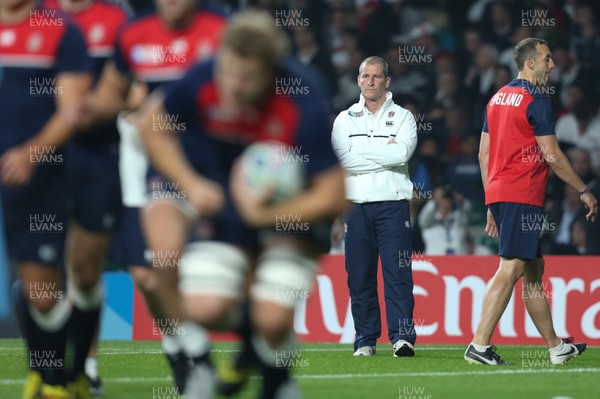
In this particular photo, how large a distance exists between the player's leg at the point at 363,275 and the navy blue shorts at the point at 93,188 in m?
4.40

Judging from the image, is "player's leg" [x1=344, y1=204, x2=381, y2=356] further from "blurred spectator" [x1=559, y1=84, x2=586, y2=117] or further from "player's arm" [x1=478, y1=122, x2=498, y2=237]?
"blurred spectator" [x1=559, y1=84, x2=586, y2=117]

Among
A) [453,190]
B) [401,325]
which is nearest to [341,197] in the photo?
[401,325]

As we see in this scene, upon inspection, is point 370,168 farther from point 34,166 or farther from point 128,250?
point 34,166

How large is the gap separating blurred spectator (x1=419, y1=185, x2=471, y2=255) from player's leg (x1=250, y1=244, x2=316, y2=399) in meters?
9.27

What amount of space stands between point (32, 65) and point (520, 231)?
4.77 m

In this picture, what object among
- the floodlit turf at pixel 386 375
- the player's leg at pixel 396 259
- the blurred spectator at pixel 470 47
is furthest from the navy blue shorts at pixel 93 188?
the blurred spectator at pixel 470 47

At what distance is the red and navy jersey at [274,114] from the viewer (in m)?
5.75

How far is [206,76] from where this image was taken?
581 cm

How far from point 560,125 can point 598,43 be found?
4.94ft

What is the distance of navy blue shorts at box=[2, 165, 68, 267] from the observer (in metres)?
6.87

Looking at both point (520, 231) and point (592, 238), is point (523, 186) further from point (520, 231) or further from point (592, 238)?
point (592, 238)

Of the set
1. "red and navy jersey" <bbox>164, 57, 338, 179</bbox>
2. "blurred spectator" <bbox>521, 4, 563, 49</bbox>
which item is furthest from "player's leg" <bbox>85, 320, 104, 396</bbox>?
"blurred spectator" <bbox>521, 4, 563, 49</bbox>

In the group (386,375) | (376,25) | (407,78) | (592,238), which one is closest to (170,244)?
(386,375)

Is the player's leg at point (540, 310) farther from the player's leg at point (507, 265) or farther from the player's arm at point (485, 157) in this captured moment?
the player's arm at point (485, 157)
